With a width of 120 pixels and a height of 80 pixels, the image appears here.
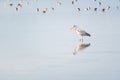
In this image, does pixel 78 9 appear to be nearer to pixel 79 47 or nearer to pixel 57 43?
pixel 57 43

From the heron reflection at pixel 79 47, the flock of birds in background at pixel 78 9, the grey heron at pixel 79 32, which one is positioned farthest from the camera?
the grey heron at pixel 79 32

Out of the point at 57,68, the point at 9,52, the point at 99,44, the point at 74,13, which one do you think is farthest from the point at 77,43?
the point at 74,13

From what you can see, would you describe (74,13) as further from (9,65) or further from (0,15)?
(9,65)

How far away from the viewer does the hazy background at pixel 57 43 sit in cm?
1341

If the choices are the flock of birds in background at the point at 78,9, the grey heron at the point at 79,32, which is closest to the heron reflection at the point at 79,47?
the flock of birds in background at the point at 78,9

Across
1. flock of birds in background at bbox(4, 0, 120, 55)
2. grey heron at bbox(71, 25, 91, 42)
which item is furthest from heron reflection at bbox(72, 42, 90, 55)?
grey heron at bbox(71, 25, 91, 42)

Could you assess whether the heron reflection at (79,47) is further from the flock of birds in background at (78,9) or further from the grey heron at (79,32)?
the grey heron at (79,32)

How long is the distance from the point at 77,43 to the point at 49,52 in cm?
129

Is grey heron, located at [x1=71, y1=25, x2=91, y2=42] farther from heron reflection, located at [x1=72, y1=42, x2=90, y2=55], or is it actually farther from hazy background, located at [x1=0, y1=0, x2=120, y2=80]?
heron reflection, located at [x1=72, y1=42, x2=90, y2=55]

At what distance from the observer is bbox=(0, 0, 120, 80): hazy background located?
44.0 feet

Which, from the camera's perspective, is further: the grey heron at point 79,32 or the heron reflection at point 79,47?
the grey heron at point 79,32

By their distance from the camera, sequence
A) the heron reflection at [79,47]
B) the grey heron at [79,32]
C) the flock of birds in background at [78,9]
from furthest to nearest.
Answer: the grey heron at [79,32] < the flock of birds in background at [78,9] < the heron reflection at [79,47]

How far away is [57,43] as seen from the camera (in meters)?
16.2

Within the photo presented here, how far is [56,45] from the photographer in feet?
52.2
